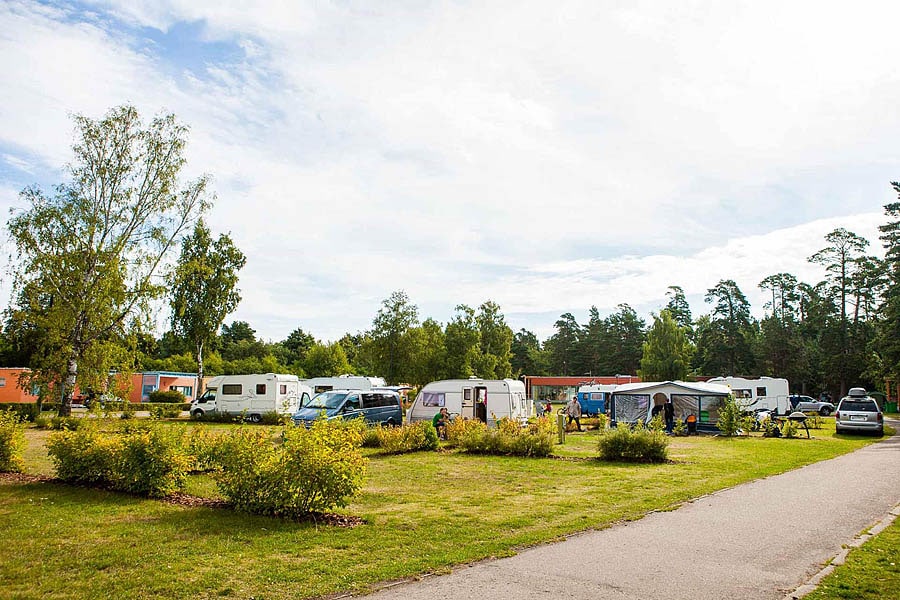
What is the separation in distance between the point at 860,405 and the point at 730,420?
23.8ft

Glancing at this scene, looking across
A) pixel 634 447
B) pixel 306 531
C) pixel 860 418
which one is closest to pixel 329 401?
pixel 634 447

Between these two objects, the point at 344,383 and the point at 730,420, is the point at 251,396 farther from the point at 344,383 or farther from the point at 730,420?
the point at 730,420

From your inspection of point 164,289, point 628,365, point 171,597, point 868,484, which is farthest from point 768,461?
point 628,365

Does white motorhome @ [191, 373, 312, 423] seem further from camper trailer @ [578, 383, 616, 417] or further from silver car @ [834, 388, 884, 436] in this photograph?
silver car @ [834, 388, 884, 436]

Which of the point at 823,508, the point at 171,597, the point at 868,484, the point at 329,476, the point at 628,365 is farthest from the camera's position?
the point at 628,365

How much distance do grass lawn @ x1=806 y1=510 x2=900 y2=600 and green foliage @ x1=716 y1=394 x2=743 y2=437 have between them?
16.7 metres

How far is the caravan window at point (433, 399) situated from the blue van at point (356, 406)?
1.02m

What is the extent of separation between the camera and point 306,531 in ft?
24.0

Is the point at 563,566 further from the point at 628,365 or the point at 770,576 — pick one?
the point at 628,365

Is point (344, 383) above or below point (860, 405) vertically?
above

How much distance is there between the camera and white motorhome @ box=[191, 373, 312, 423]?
30.3 m

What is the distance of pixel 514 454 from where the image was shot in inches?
628

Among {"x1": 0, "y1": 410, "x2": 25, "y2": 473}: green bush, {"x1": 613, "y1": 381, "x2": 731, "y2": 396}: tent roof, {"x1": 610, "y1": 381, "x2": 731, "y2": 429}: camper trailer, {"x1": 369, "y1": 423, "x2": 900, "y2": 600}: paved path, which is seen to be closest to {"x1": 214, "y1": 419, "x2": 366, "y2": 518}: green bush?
{"x1": 369, "y1": 423, "x2": 900, "y2": 600}: paved path

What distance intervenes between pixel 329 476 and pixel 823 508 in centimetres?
680
